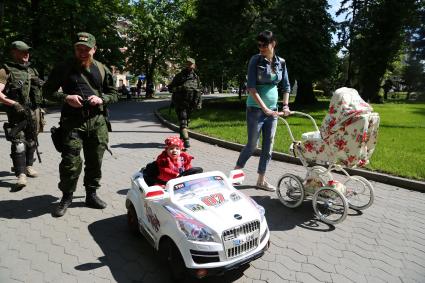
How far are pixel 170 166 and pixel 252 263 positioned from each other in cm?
144

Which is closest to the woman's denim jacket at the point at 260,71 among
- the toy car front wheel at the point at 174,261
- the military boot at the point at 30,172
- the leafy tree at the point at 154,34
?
the toy car front wheel at the point at 174,261

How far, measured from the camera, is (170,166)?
430 cm

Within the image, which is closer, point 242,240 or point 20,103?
point 242,240

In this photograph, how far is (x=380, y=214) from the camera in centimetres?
530

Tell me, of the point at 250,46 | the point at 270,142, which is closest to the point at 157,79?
the point at 250,46

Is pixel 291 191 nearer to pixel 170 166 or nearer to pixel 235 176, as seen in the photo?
pixel 235 176

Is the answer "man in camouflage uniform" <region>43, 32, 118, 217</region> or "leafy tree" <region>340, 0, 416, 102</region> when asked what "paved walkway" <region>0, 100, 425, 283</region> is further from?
"leafy tree" <region>340, 0, 416, 102</region>

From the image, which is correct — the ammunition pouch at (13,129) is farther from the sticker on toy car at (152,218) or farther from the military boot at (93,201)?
the sticker on toy car at (152,218)

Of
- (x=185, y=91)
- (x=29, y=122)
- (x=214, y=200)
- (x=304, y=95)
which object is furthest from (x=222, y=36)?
(x=214, y=200)

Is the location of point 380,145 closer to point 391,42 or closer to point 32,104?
point 32,104

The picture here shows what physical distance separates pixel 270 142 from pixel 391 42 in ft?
94.7

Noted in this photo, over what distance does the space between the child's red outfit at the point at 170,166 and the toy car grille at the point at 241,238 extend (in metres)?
1.25

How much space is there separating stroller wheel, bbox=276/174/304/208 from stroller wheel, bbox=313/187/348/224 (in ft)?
1.09

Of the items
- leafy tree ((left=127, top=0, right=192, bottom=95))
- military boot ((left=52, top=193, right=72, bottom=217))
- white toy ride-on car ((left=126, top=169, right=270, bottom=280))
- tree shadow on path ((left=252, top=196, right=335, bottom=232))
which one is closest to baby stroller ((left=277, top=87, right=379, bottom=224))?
tree shadow on path ((left=252, top=196, right=335, bottom=232))
